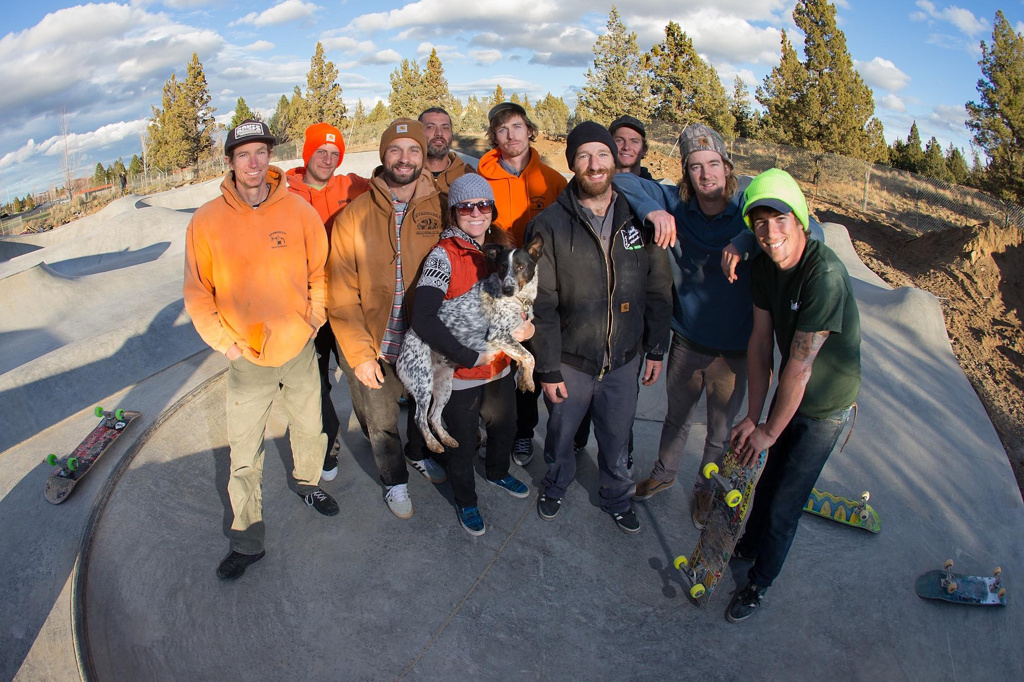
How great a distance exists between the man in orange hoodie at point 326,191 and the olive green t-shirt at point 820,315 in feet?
10.5

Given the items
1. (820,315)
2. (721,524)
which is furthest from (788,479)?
(820,315)

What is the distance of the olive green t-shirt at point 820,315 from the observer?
8.63 ft

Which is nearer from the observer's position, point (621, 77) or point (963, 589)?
point (963, 589)

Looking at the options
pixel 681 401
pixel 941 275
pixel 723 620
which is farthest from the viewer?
pixel 941 275

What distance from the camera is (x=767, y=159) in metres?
27.1

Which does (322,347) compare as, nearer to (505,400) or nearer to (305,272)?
(305,272)

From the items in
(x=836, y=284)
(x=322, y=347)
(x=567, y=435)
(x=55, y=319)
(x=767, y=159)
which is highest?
(x=767, y=159)

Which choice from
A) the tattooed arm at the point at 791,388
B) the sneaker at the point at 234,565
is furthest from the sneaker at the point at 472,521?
the tattooed arm at the point at 791,388

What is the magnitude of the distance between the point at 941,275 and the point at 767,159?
59.5 feet

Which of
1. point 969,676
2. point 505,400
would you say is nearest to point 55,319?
point 505,400

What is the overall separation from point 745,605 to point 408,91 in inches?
1902

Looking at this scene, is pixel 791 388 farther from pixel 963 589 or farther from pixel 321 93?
pixel 321 93

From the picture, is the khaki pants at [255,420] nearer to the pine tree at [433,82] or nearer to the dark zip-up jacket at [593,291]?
the dark zip-up jacket at [593,291]

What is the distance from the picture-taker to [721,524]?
3.26m
